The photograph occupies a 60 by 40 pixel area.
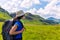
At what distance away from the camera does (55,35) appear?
33406 millimetres

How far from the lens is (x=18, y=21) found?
10.1 metres

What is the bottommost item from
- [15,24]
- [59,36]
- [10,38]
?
[59,36]

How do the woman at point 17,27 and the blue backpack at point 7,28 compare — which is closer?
the woman at point 17,27

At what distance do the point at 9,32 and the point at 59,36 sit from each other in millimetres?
23473

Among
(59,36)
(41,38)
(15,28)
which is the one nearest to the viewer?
(15,28)

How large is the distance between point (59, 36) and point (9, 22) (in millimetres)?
23334

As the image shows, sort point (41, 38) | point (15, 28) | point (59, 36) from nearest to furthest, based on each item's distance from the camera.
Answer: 1. point (15, 28)
2. point (41, 38)
3. point (59, 36)

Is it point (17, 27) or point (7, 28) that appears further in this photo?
point (7, 28)

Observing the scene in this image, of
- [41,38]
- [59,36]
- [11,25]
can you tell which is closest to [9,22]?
[11,25]

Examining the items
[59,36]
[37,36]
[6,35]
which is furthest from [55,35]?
[6,35]

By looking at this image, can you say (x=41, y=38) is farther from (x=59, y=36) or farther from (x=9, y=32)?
(x=9, y=32)

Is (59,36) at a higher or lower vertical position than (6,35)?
lower

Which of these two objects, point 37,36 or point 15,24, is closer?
point 15,24

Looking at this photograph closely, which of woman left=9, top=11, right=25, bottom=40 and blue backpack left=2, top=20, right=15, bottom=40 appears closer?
woman left=9, top=11, right=25, bottom=40
